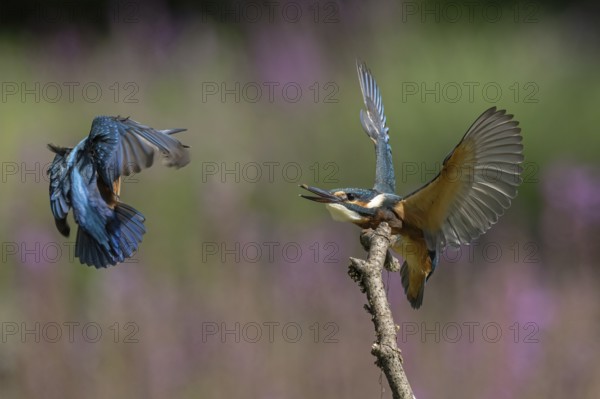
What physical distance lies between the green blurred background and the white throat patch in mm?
1681

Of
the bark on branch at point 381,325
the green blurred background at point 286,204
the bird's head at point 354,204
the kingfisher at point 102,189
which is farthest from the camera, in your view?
the green blurred background at point 286,204

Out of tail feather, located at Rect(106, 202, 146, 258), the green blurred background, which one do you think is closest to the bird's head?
tail feather, located at Rect(106, 202, 146, 258)

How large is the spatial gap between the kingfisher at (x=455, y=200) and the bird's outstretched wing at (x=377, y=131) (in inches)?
1.9

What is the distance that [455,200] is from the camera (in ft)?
4.40

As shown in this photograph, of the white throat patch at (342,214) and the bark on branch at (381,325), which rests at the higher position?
the white throat patch at (342,214)

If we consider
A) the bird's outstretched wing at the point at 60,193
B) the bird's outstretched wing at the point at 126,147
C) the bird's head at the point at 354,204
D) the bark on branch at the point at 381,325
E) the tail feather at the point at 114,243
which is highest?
the bird's outstretched wing at the point at 126,147

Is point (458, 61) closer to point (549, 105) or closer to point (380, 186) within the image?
point (549, 105)

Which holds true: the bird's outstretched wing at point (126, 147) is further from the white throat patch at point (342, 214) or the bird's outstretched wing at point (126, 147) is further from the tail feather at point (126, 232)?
the white throat patch at point (342, 214)

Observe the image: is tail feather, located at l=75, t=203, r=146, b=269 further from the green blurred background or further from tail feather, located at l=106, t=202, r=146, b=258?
the green blurred background

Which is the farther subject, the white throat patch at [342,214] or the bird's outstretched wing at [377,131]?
the bird's outstretched wing at [377,131]

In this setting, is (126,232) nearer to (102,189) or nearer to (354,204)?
(102,189)

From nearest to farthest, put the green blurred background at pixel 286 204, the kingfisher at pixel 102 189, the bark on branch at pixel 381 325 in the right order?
the bark on branch at pixel 381 325 < the kingfisher at pixel 102 189 < the green blurred background at pixel 286 204

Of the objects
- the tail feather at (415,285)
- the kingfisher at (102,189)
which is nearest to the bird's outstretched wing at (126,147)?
the kingfisher at (102,189)

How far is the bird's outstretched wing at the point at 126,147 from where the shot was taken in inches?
53.4
